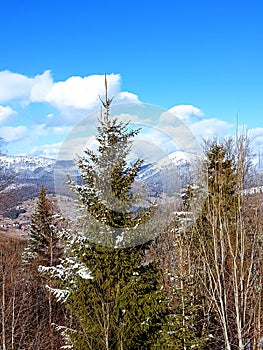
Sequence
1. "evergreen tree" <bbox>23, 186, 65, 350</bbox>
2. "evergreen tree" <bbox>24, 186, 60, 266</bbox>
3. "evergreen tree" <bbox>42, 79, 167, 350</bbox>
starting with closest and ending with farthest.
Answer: "evergreen tree" <bbox>42, 79, 167, 350</bbox> → "evergreen tree" <bbox>23, 186, 65, 350</bbox> → "evergreen tree" <bbox>24, 186, 60, 266</bbox>

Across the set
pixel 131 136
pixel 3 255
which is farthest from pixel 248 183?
pixel 3 255

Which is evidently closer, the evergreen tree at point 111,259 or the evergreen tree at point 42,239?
Answer: the evergreen tree at point 111,259

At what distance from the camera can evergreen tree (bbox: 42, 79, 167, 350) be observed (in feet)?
30.8

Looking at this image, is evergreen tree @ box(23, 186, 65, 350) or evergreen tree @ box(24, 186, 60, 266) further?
evergreen tree @ box(24, 186, 60, 266)

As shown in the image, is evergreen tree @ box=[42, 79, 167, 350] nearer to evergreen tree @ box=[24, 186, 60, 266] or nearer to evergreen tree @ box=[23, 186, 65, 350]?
evergreen tree @ box=[23, 186, 65, 350]

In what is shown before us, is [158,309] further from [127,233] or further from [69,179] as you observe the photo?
[69,179]

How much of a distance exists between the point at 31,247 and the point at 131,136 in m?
15.0

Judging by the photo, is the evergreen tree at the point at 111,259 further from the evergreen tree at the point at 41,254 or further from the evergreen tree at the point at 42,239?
the evergreen tree at the point at 42,239

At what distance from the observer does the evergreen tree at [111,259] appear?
9.38m

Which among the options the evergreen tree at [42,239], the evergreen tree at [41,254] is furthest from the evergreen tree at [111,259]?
the evergreen tree at [42,239]

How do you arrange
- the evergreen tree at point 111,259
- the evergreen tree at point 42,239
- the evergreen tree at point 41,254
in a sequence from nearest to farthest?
the evergreen tree at point 111,259 → the evergreen tree at point 41,254 → the evergreen tree at point 42,239

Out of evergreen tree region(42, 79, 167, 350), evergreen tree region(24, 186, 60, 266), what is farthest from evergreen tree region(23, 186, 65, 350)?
evergreen tree region(42, 79, 167, 350)

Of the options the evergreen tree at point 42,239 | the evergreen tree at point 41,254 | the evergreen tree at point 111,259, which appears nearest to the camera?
the evergreen tree at point 111,259

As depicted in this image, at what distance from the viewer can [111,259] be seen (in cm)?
968
